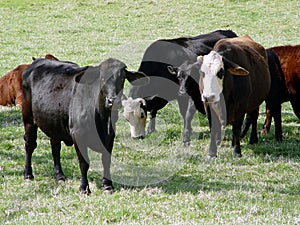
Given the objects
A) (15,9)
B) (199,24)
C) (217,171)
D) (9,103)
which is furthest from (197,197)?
(15,9)

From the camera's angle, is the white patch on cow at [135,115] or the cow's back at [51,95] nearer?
the cow's back at [51,95]

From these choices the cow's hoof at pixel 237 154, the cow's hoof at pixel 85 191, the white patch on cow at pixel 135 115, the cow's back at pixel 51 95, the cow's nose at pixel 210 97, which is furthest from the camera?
the cow's hoof at pixel 237 154

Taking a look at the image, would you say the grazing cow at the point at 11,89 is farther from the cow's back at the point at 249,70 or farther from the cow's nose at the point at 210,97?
the cow's nose at the point at 210,97

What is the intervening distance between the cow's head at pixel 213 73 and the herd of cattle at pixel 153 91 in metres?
0.02

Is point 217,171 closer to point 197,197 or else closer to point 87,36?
point 197,197

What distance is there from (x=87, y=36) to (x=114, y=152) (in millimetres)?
15841

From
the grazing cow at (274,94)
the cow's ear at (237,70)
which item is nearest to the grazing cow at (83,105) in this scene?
the cow's ear at (237,70)

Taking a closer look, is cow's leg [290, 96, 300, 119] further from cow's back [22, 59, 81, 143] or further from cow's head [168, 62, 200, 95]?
cow's back [22, 59, 81, 143]

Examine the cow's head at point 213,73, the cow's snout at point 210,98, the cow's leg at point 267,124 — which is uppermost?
the cow's head at point 213,73

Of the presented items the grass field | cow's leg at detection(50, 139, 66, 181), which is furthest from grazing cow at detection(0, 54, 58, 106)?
cow's leg at detection(50, 139, 66, 181)

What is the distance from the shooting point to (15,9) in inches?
1270

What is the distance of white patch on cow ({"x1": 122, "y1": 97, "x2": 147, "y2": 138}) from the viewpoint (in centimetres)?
897

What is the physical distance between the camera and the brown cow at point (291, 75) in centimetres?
1149

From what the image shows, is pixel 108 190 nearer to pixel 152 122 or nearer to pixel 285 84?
pixel 152 122
